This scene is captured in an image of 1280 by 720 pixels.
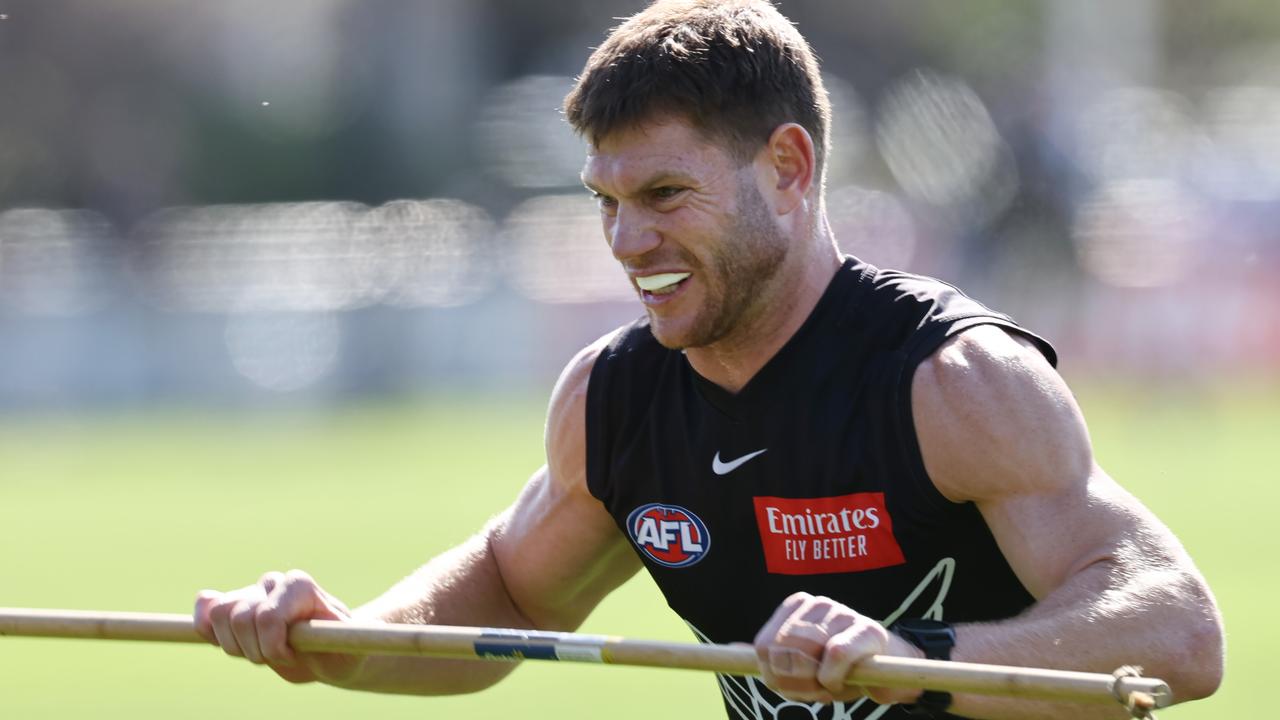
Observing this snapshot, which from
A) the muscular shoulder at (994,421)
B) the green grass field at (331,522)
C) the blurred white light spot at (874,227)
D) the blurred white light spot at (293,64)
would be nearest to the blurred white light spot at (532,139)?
the blurred white light spot at (874,227)

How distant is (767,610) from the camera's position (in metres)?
4.79

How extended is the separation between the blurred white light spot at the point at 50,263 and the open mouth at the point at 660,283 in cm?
2108

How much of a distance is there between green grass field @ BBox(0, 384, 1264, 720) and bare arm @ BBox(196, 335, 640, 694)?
13.4ft

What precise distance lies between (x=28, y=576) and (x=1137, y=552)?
11416mm

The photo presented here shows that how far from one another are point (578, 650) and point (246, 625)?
95 cm

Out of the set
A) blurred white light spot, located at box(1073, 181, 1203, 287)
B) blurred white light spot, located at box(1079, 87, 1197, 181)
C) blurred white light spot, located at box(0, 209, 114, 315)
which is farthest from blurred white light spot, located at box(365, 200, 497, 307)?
blurred white light spot, located at box(1079, 87, 1197, 181)

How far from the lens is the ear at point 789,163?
16.0 feet

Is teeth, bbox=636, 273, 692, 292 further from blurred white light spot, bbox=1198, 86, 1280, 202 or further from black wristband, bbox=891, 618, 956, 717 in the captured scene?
blurred white light spot, bbox=1198, 86, 1280, 202

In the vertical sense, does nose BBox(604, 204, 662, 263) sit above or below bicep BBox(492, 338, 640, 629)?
above

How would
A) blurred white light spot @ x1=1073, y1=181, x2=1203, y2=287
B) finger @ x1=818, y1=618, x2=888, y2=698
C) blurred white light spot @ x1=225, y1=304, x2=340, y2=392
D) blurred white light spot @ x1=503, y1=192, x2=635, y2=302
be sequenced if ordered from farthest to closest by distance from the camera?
blurred white light spot @ x1=503, y1=192, x2=635, y2=302 < blurred white light spot @ x1=225, y1=304, x2=340, y2=392 < blurred white light spot @ x1=1073, y1=181, x2=1203, y2=287 < finger @ x1=818, y1=618, x2=888, y2=698

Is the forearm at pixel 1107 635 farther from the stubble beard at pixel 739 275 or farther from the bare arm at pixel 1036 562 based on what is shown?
the stubble beard at pixel 739 275

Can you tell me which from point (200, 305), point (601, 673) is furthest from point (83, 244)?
point (601, 673)

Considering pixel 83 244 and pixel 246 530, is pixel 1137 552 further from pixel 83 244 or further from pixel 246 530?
→ pixel 83 244

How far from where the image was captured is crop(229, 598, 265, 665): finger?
4.68 m
